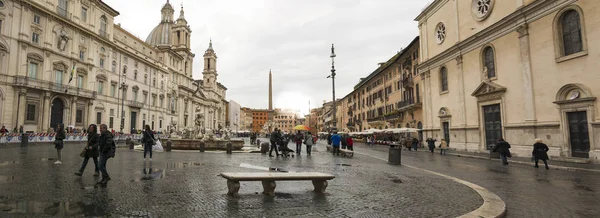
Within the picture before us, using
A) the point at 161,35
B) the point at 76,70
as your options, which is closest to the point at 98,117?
the point at 76,70

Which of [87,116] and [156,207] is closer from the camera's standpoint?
[156,207]

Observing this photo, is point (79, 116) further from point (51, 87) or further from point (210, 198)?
point (210, 198)

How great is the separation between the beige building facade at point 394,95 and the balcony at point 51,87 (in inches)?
1574

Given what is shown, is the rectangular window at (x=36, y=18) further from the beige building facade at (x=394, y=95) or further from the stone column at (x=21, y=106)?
the beige building facade at (x=394, y=95)

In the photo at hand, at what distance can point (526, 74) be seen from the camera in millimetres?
19781

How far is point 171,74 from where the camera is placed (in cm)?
6831

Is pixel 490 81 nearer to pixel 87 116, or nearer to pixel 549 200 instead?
pixel 549 200

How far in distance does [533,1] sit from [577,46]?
3.98 m

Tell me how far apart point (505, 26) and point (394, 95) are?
21.1 m

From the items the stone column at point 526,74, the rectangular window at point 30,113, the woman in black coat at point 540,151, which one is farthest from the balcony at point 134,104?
the woman in black coat at point 540,151

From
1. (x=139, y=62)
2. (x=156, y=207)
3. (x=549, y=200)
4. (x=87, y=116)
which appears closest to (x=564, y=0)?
(x=549, y=200)

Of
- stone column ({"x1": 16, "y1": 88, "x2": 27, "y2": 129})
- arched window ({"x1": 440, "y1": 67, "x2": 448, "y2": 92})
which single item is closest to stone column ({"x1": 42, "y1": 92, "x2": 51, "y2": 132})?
stone column ({"x1": 16, "y1": 88, "x2": 27, "y2": 129})

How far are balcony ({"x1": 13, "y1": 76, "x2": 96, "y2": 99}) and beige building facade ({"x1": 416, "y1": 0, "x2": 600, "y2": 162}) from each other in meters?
40.9

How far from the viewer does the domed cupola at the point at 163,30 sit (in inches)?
2920
